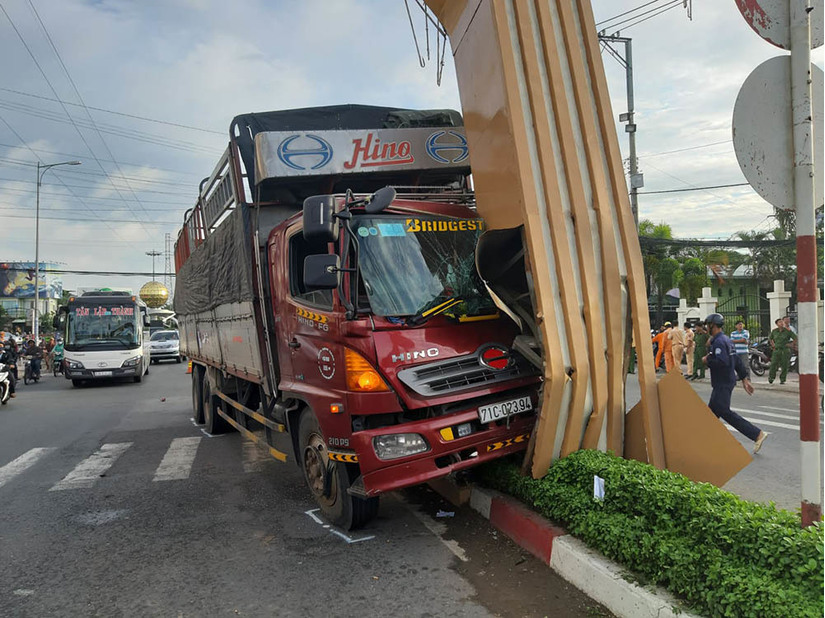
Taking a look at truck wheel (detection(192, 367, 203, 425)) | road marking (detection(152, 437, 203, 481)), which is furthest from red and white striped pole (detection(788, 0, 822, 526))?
truck wheel (detection(192, 367, 203, 425))

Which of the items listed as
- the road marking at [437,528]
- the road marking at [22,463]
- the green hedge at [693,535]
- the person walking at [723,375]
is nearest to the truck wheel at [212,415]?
the road marking at [22,463]

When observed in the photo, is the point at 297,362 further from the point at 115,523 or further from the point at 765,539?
the point at 765,539

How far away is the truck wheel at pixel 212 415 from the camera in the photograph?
9336mm

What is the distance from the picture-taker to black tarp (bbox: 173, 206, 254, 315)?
5988 millimetres

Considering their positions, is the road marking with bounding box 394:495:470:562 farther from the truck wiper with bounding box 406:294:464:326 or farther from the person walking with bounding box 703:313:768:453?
the person walking with bounding box 703:313:768:453

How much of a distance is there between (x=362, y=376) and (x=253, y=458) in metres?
4.20

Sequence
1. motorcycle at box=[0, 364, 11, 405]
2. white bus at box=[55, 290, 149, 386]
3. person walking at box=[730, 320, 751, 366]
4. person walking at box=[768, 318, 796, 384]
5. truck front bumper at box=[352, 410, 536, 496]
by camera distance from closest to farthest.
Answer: truck front bumper at box=[352, 410, 536, 496], person walking at box=[730, 320, 751, 366], person walking at box=[768, 318, 796, 384], motorcycle at box=[0, 364, 11, 405], white bus at box=[55, 290, 149, 386]

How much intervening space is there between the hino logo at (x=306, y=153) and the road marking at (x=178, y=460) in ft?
12.5

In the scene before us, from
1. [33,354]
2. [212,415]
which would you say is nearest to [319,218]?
[212,415]

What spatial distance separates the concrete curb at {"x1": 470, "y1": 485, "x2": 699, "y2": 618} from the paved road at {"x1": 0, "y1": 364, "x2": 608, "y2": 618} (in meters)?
0.09

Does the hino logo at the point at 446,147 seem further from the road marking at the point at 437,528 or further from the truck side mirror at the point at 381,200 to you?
the road marking at the point at 437,528

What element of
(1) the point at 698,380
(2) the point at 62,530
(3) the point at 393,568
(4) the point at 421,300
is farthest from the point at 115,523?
(1) the point at 698,380

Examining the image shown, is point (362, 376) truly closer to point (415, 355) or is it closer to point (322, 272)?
point (415, 355)

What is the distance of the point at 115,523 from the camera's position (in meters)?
5.29
